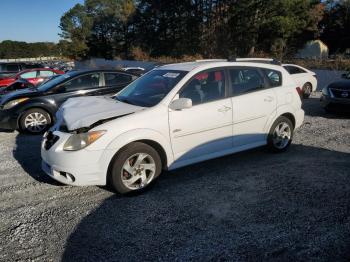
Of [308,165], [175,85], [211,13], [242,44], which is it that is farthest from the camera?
[211,13]

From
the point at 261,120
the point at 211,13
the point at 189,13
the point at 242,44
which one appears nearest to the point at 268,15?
the point at 242,44

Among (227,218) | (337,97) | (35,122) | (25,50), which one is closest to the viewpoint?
(227,218)

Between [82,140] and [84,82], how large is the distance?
4521mm

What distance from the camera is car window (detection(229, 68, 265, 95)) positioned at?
17.2ft

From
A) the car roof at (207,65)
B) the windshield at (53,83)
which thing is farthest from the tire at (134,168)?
the windshield at (53,83)

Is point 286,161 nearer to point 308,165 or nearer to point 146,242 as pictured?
point 308,165

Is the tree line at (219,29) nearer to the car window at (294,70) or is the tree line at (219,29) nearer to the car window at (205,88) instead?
the car window at (294,70)

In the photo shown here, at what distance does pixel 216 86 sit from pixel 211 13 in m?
43.0

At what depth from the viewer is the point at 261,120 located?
18.2ft

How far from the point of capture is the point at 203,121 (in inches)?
189

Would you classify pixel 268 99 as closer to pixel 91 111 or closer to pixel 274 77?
pixel 274 77

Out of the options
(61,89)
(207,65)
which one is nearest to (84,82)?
(61,89)

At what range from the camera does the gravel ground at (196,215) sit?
128 inches

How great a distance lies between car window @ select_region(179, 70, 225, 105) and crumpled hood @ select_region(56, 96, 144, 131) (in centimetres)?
74
